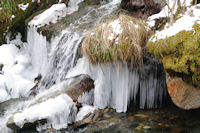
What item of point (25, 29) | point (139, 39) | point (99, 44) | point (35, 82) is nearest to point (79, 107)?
point (99, 44)

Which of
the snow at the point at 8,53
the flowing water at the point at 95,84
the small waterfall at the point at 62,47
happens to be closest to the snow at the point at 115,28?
the flowing water at the point at 95,84

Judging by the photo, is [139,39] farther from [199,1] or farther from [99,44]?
[199,1]

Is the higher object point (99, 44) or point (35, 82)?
point (99, 44)

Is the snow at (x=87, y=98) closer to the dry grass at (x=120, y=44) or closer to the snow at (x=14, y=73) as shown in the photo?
the dry grass at (x=120, y=44)

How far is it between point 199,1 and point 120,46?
5.47ft

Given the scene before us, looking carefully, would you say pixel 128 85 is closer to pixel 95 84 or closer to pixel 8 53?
pixel 95 84

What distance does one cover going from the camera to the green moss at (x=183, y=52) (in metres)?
3.00

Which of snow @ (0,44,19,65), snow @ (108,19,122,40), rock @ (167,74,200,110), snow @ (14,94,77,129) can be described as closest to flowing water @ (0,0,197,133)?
snow @ (14,94,77,129)

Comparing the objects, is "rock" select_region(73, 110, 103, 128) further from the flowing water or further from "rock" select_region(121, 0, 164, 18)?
"rock" select_region(121, 0, 164, 18)

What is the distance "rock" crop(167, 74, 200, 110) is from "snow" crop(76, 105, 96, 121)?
1.54m

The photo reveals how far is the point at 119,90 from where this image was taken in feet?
14.3

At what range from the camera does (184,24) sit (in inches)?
132

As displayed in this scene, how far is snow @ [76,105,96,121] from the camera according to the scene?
426cm

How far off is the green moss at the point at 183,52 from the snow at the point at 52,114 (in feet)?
6.19
